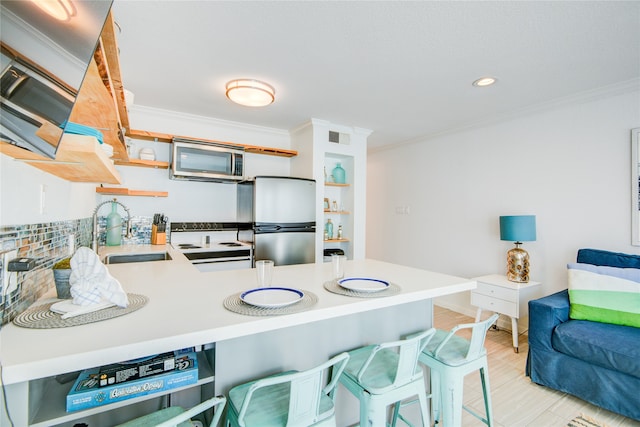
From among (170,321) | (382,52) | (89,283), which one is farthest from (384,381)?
(382,52)

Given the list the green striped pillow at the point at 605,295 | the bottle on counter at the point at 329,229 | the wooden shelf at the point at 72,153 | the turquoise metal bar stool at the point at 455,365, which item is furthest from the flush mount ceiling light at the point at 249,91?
the green striped pillow at the point at 605,295

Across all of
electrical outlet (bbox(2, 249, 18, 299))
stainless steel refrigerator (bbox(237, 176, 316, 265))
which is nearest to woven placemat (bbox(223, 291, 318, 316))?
electrical outlet (bbox(2, 249, 18, 299))

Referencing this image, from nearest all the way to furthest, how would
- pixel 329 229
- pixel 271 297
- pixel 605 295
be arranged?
pixel 271 297, pixel 605 295, pixel 329 229

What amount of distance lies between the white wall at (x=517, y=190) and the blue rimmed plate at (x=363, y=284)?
255 centimetres

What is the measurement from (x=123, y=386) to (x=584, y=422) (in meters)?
2.55

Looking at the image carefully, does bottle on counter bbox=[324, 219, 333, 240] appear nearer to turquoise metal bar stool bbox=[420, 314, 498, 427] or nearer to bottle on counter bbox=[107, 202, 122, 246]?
bottle on counter bbox=[107, 202, 122, 246]

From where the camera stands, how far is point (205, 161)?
3.32 metres

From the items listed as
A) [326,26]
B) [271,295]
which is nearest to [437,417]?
[271,295]

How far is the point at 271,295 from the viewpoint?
121 centimetres

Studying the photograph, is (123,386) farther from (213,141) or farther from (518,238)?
(518,238)

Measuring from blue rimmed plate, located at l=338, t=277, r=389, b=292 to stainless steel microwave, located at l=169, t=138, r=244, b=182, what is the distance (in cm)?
245

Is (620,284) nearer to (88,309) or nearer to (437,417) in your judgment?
(437,417)

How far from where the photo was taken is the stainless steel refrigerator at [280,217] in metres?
3.23

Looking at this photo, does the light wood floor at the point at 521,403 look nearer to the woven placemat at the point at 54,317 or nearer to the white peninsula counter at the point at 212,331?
the white peninsula counter at the point at 212,331
